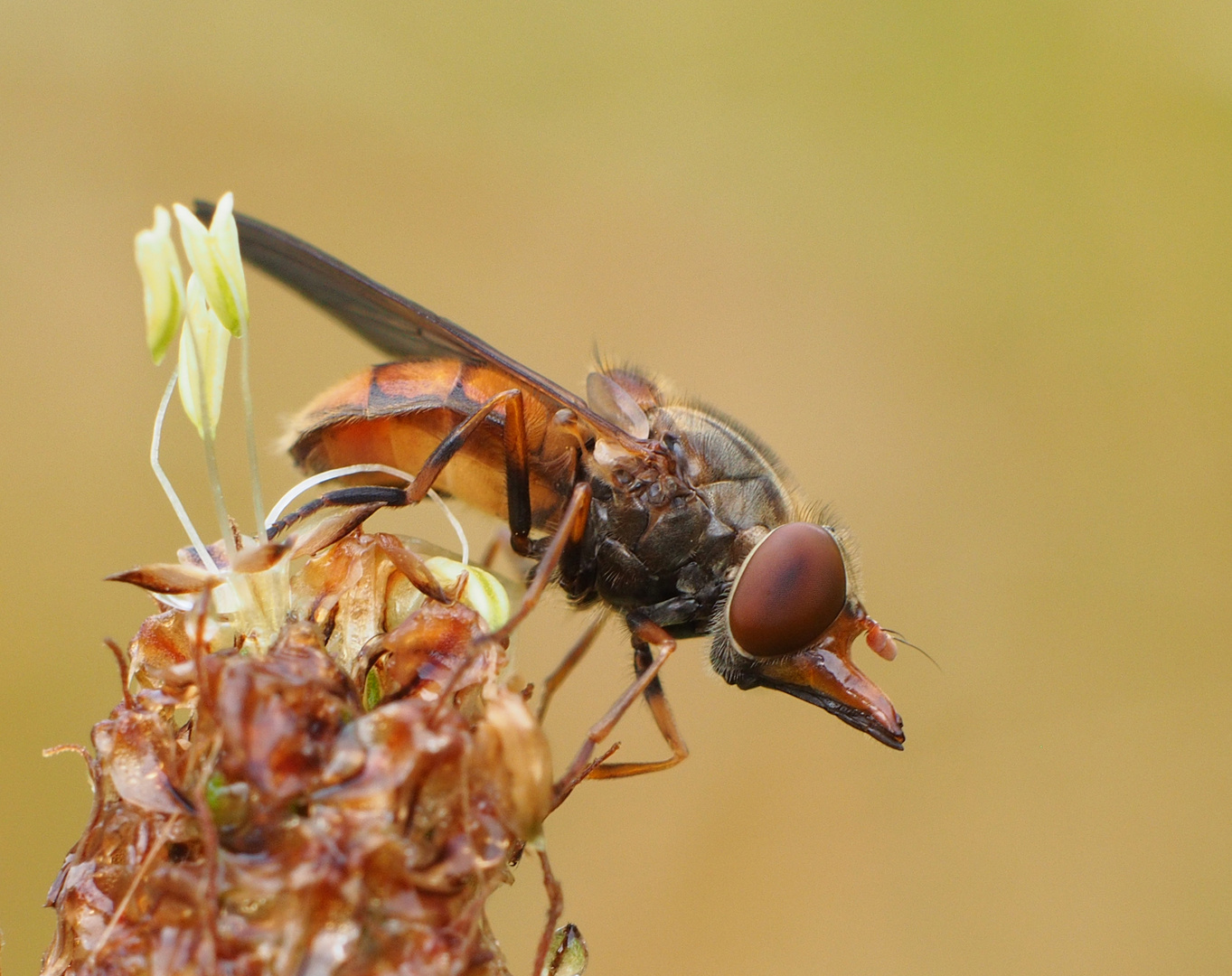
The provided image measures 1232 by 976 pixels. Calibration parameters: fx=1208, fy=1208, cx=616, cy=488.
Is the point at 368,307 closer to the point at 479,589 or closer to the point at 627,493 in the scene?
the point at 627,493

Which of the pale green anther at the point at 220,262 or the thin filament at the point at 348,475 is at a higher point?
the pale green anther at the point at 220,262

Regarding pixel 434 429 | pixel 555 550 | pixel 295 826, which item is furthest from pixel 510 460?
pixel 295 826

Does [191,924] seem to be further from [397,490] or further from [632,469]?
[632,469]

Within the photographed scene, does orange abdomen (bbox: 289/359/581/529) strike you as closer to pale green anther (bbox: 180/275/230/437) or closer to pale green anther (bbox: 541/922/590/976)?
pale green anther (bbox: 180/275/230/437)

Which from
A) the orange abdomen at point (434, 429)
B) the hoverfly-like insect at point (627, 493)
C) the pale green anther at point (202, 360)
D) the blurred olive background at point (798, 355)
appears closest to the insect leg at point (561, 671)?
the hoverfly-like insect at point (627, 493)

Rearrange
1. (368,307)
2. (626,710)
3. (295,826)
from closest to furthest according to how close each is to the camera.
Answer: (295,826)
(626,710)
(368,307)

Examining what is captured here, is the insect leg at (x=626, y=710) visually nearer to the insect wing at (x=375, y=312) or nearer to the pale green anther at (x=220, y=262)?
the insect wing at (x=375, y=312)

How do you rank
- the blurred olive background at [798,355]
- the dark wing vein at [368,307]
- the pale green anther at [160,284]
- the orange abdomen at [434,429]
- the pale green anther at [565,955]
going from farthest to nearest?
the blurred olive background at [798,355] < the orange abdomen at [434,429] < the dark wing vein at [368,307] < the pale green anther at [565,955] < the pale green anther at [160,284]
